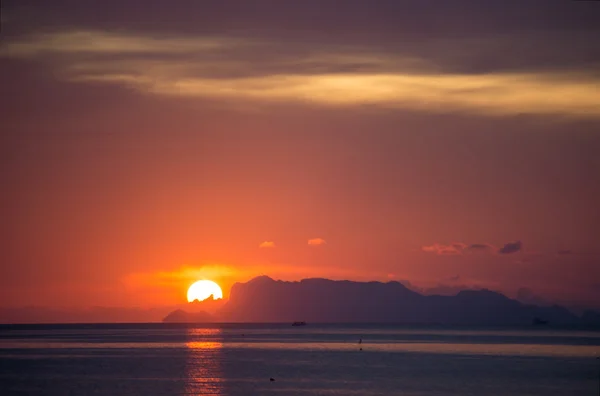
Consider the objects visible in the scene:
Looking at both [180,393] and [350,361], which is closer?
[180,393]

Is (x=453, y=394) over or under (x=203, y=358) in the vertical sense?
under

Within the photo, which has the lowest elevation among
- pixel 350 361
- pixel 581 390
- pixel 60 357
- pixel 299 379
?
pixel 581 390

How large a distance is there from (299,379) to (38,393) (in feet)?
93.9

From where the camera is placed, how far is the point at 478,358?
131 meters

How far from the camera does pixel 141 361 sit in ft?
428

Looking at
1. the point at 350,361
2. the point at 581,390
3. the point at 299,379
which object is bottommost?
the point at 581,390

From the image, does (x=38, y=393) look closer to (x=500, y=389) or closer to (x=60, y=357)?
(x=500, y=389)

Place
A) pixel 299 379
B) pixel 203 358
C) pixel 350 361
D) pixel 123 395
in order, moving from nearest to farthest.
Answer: pixel 123 395
pixel 299 379
pixel 350 361
pixel 203 358

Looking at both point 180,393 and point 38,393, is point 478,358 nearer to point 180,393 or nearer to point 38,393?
point 180,393

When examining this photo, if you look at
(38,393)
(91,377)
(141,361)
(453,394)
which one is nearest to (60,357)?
(141,361)

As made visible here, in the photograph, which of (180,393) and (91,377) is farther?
(91,377)

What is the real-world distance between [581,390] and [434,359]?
2002 inches

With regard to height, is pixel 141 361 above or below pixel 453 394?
above

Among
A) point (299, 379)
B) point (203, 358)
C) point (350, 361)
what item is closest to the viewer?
point (299, 379)
